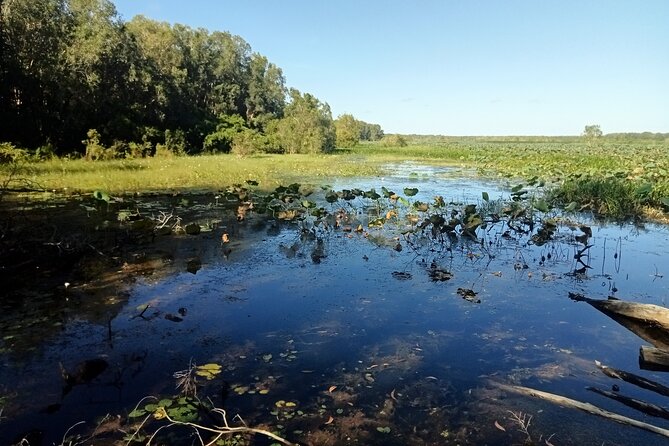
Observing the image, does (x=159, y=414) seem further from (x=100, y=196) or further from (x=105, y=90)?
(x=105, y=90)

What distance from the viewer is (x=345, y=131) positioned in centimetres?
6475

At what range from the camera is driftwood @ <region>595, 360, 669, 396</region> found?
11.7 ft

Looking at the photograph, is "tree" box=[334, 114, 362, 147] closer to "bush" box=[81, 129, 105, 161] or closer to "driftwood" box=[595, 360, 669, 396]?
"bush" box=[81, 129, 105, 161]

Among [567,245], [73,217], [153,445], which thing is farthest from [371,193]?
[153,445]

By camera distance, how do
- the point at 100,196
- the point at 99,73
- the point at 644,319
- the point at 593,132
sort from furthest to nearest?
1. the point at 593,132
2. the point at 99,73
3. the point at 100,196
4. the point at 644,319

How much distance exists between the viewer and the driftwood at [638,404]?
10.6ft

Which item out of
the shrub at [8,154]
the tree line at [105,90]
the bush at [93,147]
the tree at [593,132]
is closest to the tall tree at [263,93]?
the tree line at [105,90]

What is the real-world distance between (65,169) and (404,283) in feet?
47.7

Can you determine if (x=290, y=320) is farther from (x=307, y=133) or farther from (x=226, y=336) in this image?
(x=307, y=133)

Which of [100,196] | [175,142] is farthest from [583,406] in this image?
[175,142]

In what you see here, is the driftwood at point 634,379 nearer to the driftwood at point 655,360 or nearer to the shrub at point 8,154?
the driftwood at point 655,360

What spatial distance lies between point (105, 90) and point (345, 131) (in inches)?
1707

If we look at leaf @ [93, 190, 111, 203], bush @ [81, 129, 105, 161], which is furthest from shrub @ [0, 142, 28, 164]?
leaf @ [93, 190, 111, 203]

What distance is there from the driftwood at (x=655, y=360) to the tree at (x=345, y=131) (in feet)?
199
